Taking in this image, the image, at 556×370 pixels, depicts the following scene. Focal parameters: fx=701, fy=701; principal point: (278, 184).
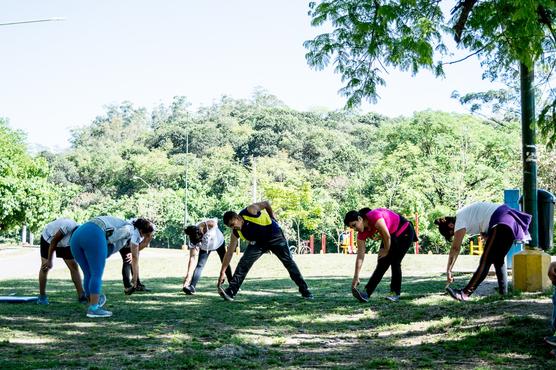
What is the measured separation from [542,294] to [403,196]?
37213mm

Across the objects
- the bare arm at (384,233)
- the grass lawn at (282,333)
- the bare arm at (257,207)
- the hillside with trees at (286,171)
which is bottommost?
the grass lawn at (282,333)

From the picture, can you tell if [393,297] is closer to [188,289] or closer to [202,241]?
[202,241]

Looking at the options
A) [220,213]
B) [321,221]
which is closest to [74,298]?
[321,221]

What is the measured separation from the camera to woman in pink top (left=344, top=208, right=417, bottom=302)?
1018cm

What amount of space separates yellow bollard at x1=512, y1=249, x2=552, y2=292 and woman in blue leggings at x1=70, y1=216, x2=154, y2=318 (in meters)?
5.45

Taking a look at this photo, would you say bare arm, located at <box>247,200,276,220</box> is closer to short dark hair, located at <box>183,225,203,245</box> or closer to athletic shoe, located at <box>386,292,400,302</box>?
short dark hair, located at <box>183,225,203,245</box>

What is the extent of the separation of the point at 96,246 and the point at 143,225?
7.29ft

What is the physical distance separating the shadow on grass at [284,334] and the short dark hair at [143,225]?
45.9 inches

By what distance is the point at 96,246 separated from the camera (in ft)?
29.4

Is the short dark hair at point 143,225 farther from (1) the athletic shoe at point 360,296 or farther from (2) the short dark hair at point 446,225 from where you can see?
(2) the short dark hair at point 446,225

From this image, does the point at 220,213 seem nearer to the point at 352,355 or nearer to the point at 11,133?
Answer: the point at 11,133

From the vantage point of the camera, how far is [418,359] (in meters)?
6.13

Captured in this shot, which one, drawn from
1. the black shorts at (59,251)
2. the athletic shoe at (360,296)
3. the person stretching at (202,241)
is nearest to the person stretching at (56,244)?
the black shorts at (59,251)

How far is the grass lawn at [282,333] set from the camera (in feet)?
20.0
